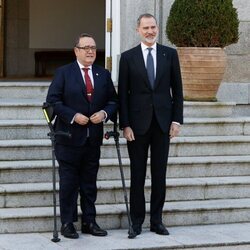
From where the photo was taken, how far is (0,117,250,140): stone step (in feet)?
28.3

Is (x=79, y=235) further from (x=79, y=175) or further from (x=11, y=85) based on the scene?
(x=11, y=85)

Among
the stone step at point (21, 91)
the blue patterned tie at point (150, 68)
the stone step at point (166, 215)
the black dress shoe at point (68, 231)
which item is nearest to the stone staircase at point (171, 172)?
the stone step at point (166, 215)

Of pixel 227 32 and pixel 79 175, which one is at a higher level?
pixel 227 32

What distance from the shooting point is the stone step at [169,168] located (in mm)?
7941

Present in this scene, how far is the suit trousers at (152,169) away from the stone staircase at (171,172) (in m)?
0.27

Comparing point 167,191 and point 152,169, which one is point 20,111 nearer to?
point 167,191

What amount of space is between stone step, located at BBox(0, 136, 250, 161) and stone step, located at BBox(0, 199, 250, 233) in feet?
2.70

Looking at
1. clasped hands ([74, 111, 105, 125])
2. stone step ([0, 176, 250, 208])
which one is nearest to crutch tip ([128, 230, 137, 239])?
stone step ([0, 176, 250, 208])

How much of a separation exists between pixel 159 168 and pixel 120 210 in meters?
0.59

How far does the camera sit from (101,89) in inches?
283

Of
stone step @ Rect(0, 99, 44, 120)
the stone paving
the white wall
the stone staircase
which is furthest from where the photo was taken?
the white wall

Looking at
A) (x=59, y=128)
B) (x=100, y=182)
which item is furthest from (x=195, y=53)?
(x=59, y=128)

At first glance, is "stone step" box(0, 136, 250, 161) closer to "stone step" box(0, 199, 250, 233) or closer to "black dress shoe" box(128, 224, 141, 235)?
"stone step" box(0, 199, 250, 233)

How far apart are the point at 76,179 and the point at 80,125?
18.7 inches
